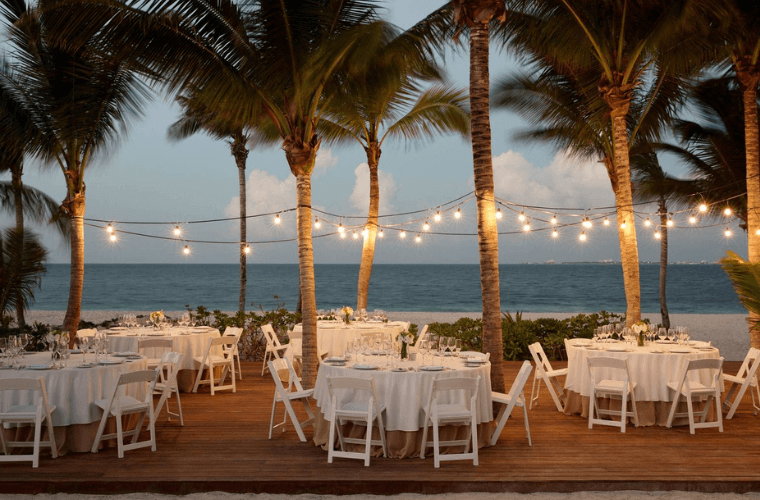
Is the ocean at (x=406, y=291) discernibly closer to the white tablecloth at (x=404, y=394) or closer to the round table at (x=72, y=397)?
the round table at (x=72, y=397)

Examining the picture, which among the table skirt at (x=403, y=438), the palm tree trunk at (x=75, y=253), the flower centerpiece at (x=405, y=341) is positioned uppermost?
the palm tree trunk at (x=75, y=253)

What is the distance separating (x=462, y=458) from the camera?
543 centimetres

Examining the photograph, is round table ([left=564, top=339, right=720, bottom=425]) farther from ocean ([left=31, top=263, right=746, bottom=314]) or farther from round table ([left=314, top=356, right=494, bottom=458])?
ocean ([left=31, top=263, right=746, bottom=314])

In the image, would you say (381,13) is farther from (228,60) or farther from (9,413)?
(9,413)

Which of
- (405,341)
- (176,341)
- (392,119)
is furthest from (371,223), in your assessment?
(405,341)

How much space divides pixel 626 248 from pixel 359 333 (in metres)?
4.10

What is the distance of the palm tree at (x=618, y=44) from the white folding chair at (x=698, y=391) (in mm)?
2366

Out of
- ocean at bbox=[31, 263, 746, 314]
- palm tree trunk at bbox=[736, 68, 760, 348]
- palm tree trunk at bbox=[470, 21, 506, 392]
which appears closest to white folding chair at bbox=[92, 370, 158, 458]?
palm tree trunk at bbox=[470, 21, 506, 392]

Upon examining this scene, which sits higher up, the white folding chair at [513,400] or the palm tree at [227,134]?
the palm tree at [227,134]

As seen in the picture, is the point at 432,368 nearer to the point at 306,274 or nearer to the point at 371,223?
the point at 306,274

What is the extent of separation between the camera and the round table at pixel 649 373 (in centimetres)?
702

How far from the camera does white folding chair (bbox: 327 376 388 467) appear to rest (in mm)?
5371

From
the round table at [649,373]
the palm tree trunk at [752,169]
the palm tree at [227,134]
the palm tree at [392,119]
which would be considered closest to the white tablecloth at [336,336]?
the palm tree at [392,119]

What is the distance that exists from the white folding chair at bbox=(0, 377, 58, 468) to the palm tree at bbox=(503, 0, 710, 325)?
7.14 m
